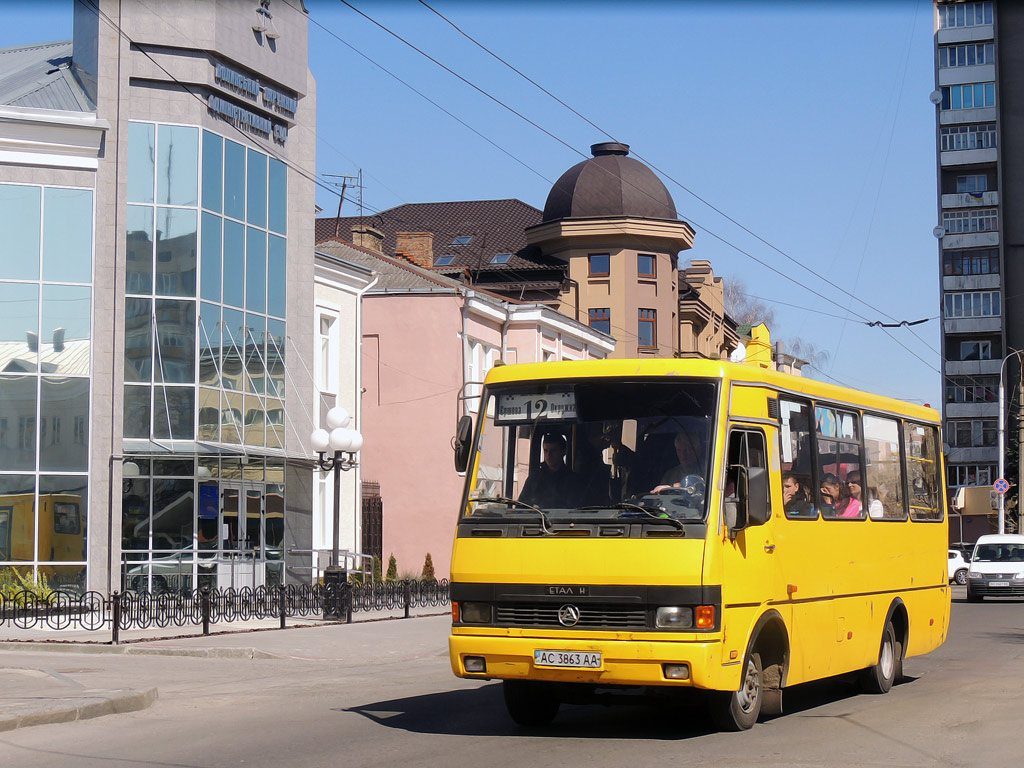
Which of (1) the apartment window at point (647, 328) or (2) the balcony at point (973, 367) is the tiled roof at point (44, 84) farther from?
(2) the balcony at point (973, 367)

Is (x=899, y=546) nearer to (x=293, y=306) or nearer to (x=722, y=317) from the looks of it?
(x=293, y=306)

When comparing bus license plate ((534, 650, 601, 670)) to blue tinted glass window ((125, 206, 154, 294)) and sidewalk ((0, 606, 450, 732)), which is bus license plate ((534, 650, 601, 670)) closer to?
sidewalk ((0, 606, 450, 732))

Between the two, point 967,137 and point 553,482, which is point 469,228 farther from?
point 553,482

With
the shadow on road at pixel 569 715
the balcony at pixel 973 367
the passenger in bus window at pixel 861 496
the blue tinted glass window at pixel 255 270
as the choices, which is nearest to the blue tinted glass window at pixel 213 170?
the blue tinted glass window at pixel 255 270

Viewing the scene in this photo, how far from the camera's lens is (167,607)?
885 inches

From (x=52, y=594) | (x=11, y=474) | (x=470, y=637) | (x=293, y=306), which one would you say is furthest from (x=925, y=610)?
(x=293, y=306)

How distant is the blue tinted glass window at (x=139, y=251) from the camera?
1107 inches

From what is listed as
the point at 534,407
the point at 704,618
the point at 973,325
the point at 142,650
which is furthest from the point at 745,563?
the point at 973,325

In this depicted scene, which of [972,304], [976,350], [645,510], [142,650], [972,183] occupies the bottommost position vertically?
[142,650]

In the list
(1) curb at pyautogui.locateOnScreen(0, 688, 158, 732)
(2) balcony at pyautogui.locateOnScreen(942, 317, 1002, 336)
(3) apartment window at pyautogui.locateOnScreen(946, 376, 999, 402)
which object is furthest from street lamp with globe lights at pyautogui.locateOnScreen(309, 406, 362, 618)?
(2) balcony at pyautogui.locateOnScreen(942, 317, 1002, 336)

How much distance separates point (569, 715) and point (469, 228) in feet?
175

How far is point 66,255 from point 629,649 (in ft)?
68.3

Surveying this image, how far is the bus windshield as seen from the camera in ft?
32.7

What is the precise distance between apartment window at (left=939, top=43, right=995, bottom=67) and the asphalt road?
74822mm
